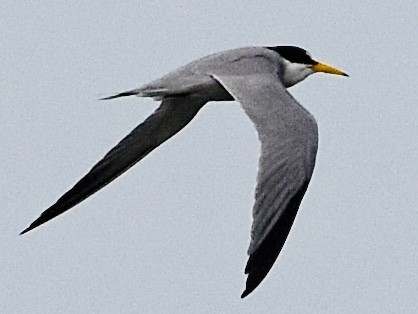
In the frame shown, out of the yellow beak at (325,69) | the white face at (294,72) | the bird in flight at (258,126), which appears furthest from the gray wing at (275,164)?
the yellow beak at (325,69)

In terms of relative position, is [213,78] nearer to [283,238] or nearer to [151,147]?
[151,147]

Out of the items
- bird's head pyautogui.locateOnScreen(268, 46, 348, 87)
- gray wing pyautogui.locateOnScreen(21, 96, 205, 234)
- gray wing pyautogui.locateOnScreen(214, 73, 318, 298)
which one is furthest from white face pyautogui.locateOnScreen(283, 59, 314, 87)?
gray wing pyautogui.locateOnScreen(214, 73, 318, 298)

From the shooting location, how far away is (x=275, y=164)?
10.3 m

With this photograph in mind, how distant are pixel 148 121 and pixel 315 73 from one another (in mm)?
1462

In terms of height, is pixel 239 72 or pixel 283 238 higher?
pixel 239 72

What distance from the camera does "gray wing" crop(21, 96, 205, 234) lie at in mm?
12242

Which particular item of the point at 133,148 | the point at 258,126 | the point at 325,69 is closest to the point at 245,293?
the point at 258,126

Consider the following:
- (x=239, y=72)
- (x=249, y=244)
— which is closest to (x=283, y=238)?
(x=249, y=244)

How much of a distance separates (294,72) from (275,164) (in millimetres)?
2475

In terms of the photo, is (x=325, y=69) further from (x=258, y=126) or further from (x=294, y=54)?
(x=258, y=126)

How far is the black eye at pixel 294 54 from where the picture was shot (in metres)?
12.6

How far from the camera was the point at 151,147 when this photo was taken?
493 inches

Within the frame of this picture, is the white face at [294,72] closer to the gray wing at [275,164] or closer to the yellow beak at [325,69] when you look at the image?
the yellow beak at [325,69]

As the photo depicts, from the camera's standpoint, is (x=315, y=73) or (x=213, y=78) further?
(x=315, y=73)
